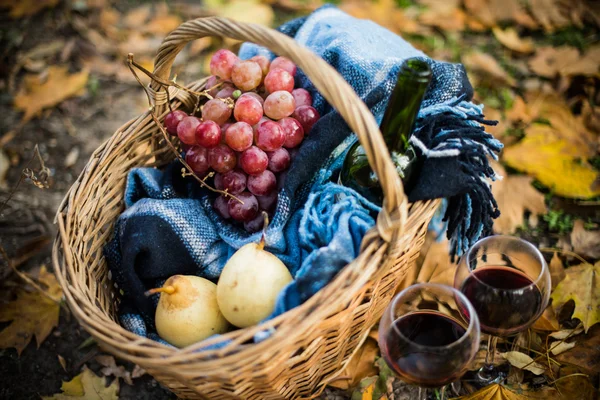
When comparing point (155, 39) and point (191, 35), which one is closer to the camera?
point (191, 35)

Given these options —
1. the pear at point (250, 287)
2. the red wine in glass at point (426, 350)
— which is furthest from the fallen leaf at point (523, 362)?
the pear at point (250, 287)

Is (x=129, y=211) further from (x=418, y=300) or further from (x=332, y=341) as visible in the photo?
(x=418, y=300)

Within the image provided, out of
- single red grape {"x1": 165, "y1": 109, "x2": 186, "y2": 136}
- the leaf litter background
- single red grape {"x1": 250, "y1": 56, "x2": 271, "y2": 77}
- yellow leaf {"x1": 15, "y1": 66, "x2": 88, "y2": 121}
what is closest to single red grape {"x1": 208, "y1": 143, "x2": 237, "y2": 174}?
single red grape {"x1": 165, "y1": 109, "x2": 186, "y2": 136}

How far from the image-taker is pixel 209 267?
3.51 ft

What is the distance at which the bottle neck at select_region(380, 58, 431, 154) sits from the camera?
2.66 feet

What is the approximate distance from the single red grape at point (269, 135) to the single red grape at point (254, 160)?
0.06ft

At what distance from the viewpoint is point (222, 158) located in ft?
3.39

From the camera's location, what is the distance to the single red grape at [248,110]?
103 cm

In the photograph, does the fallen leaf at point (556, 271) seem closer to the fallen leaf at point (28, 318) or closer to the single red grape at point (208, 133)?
A: the single red grape at point (208, 133)

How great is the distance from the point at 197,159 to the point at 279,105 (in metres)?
0.22

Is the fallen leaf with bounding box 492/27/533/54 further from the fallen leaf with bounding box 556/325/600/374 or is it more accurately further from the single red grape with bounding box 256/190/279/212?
the single red grape with bounding box 256/190/279/212

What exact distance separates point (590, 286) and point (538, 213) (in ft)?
Answer: 1.09

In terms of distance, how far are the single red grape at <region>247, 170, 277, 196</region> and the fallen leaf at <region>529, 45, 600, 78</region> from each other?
1338 millimetres

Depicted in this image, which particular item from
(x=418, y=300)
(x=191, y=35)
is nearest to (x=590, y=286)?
(x=418, y=300)
